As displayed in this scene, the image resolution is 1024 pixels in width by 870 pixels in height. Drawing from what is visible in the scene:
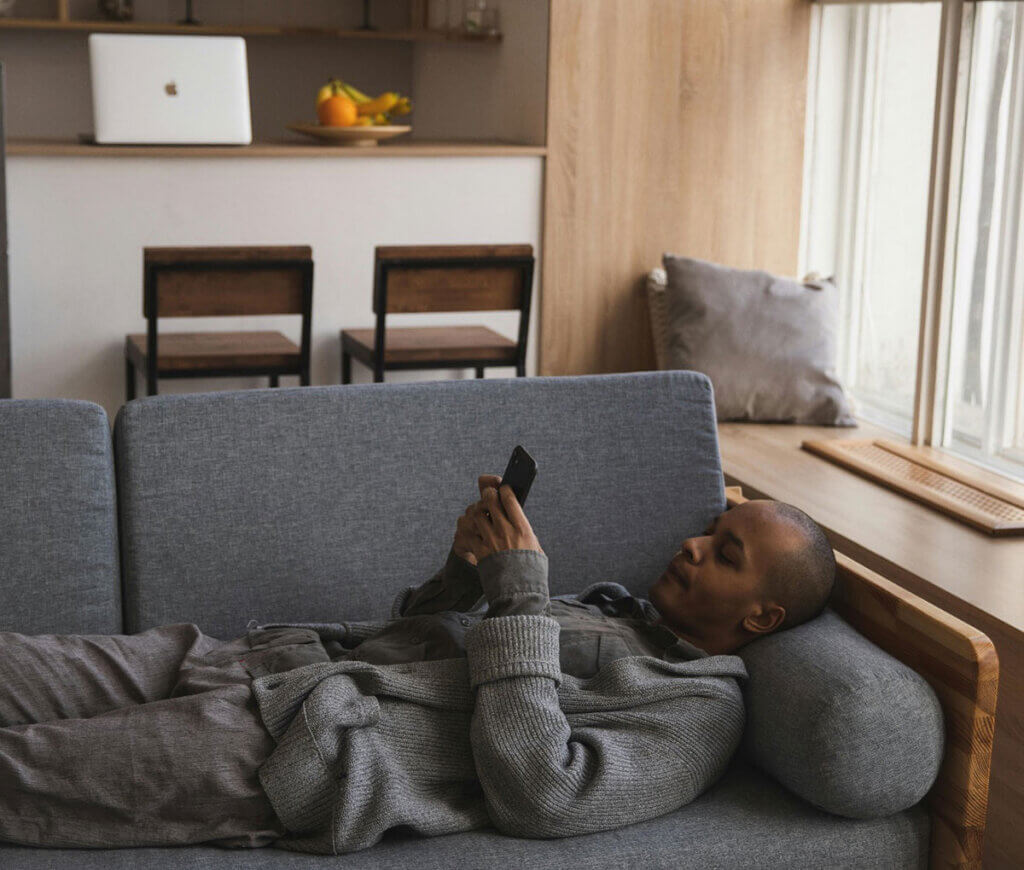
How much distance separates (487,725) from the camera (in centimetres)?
144

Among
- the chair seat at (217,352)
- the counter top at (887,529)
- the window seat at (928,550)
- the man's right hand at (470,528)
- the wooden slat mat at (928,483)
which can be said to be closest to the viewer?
the man's right hand at (470,528)

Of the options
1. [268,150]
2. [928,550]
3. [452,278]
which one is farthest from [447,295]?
[928,550]

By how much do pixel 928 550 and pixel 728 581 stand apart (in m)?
0.91

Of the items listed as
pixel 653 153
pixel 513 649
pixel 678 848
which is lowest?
pixel 678 848

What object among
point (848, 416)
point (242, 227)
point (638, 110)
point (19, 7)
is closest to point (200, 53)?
point (242, 227)

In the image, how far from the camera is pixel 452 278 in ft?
11.2

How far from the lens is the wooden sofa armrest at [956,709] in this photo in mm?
1518

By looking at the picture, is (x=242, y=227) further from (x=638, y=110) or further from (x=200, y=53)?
(x=638, y=110)

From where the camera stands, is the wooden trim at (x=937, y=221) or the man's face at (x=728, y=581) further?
the wooden trim at (x=937, y=221)

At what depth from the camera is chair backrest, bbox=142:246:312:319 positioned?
318cm

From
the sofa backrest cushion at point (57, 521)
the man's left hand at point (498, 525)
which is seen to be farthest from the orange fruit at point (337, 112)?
the man's left hand at point (498, 525)

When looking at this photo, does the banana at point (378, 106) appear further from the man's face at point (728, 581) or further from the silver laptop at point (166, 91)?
the man's face at point (728, 581)

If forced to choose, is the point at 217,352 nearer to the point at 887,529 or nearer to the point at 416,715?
the point at 887,529

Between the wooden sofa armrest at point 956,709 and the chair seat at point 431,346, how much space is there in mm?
2043
